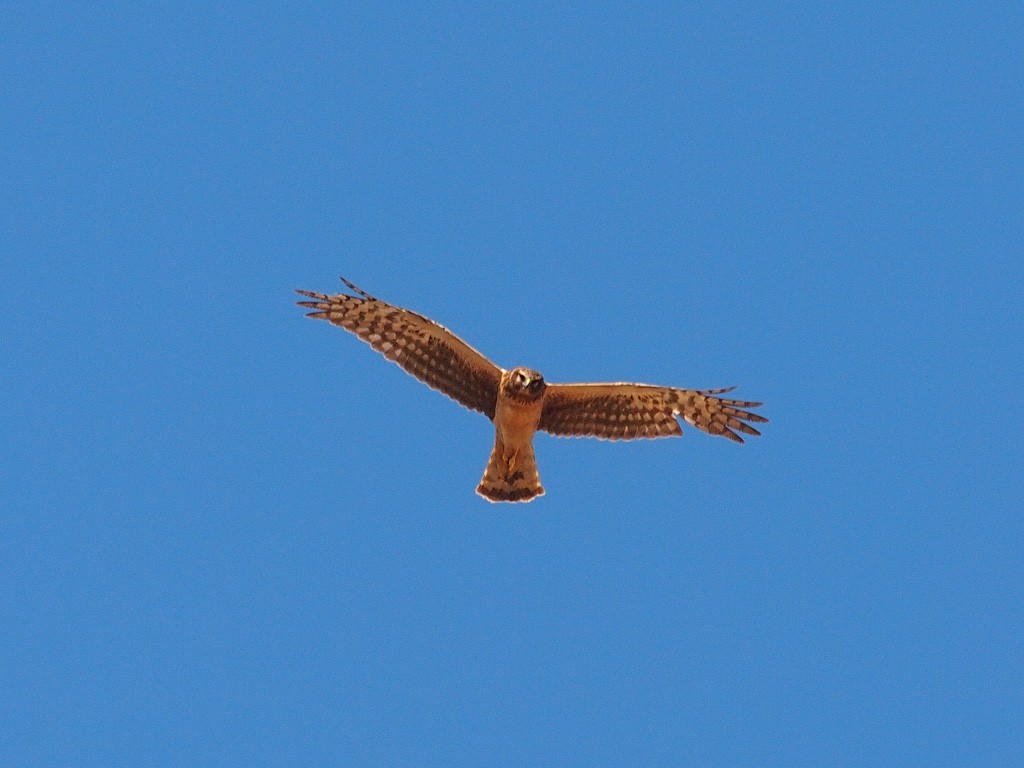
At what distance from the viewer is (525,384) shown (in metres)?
19.0

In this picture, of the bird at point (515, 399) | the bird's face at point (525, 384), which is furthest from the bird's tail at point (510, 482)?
the bird's face at point (525, 384)

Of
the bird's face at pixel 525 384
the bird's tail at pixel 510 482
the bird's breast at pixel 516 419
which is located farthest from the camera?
the bird's tail at pixel 510 482

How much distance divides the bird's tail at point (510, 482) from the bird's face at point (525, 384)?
113cm

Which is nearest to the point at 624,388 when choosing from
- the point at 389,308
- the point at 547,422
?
the point at 547,422

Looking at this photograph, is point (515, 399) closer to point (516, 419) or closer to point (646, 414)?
point (516, 419)

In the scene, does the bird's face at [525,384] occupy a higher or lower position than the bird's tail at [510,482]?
higher

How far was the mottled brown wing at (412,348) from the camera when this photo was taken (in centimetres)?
1967

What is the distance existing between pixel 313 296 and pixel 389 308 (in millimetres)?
951

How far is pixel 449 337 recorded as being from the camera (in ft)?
63.8

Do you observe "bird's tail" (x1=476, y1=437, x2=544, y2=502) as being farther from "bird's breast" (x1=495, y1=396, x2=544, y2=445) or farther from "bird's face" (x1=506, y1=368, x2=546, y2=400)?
"bird's face" (x1=506, y1=368, x2=546, y2=400)

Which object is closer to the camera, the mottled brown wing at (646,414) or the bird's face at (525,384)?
the bird's face at (525,384)

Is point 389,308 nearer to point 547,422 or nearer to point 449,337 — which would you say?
point 449,337

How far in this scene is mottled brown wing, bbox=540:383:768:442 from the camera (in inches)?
792

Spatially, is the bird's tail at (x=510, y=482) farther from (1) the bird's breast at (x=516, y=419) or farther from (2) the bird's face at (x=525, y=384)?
(2) the bird's face at (x=525, y=384)
